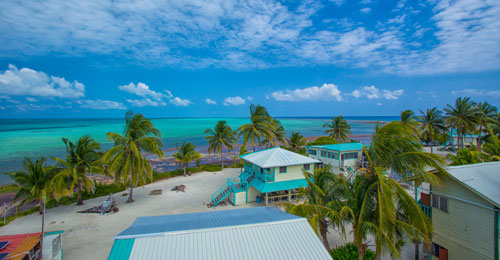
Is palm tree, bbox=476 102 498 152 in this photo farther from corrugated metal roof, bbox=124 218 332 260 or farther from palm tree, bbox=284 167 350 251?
corrugated metal roof, bbox=124 218 332 260

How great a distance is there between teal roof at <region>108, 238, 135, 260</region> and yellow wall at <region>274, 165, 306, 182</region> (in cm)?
1237

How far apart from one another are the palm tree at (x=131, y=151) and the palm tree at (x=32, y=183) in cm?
367

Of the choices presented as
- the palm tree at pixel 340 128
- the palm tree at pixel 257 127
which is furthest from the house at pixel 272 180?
the palm tree at pixel 340 128

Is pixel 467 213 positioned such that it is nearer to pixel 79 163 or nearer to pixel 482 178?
pixel 482 178

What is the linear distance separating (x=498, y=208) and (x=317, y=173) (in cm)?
568

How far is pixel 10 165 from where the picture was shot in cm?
3734

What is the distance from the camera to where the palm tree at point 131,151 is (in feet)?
56.1

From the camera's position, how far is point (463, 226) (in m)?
8.38

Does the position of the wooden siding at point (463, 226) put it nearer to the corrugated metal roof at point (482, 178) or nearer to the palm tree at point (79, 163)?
the corrugated metal roof at point (482, 178)

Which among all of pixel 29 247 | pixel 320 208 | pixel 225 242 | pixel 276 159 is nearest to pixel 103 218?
pixel 29 247

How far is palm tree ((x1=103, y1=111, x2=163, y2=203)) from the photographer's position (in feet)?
56.1

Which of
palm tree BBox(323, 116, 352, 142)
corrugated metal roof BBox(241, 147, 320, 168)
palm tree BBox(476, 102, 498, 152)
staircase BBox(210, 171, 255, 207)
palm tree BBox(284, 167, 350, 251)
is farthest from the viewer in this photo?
palm tree BBox(323, 116, 352, 142)

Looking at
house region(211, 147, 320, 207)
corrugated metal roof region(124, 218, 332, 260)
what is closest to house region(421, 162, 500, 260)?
corrugated metal roof region(124, 218, 332, 260)

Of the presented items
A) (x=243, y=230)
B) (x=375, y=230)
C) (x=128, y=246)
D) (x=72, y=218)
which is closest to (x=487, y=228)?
(x=375, y=230)
